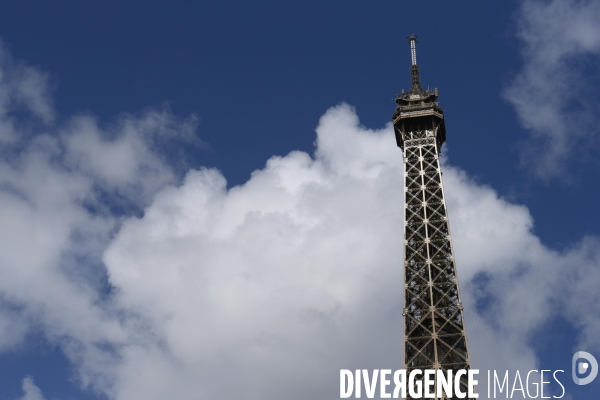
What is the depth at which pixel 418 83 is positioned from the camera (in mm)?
111250

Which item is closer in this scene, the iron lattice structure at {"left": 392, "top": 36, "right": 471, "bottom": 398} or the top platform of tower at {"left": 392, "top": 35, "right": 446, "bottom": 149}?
the iron lattice structure at {"left": 392, "top": 36, "right": 471, "bottom": 398}

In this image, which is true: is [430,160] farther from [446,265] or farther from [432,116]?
[446,265]

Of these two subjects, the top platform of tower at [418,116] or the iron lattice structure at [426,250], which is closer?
the iron lattice structure at [426,250]

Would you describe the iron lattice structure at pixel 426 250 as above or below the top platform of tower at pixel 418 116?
below

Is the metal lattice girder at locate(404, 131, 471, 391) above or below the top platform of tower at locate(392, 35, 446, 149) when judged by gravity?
below

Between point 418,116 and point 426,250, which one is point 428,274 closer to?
point 426,250

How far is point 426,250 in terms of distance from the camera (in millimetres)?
94750

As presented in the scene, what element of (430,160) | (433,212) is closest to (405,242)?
(433,212)

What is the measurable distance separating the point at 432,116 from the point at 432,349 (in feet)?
105

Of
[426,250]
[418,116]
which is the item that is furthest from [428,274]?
[418,116]

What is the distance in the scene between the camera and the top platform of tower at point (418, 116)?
106 m

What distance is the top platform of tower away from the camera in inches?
4154

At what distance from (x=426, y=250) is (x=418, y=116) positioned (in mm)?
19666

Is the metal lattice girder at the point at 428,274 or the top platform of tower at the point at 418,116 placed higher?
the top platform of tower at the point at 418,116
